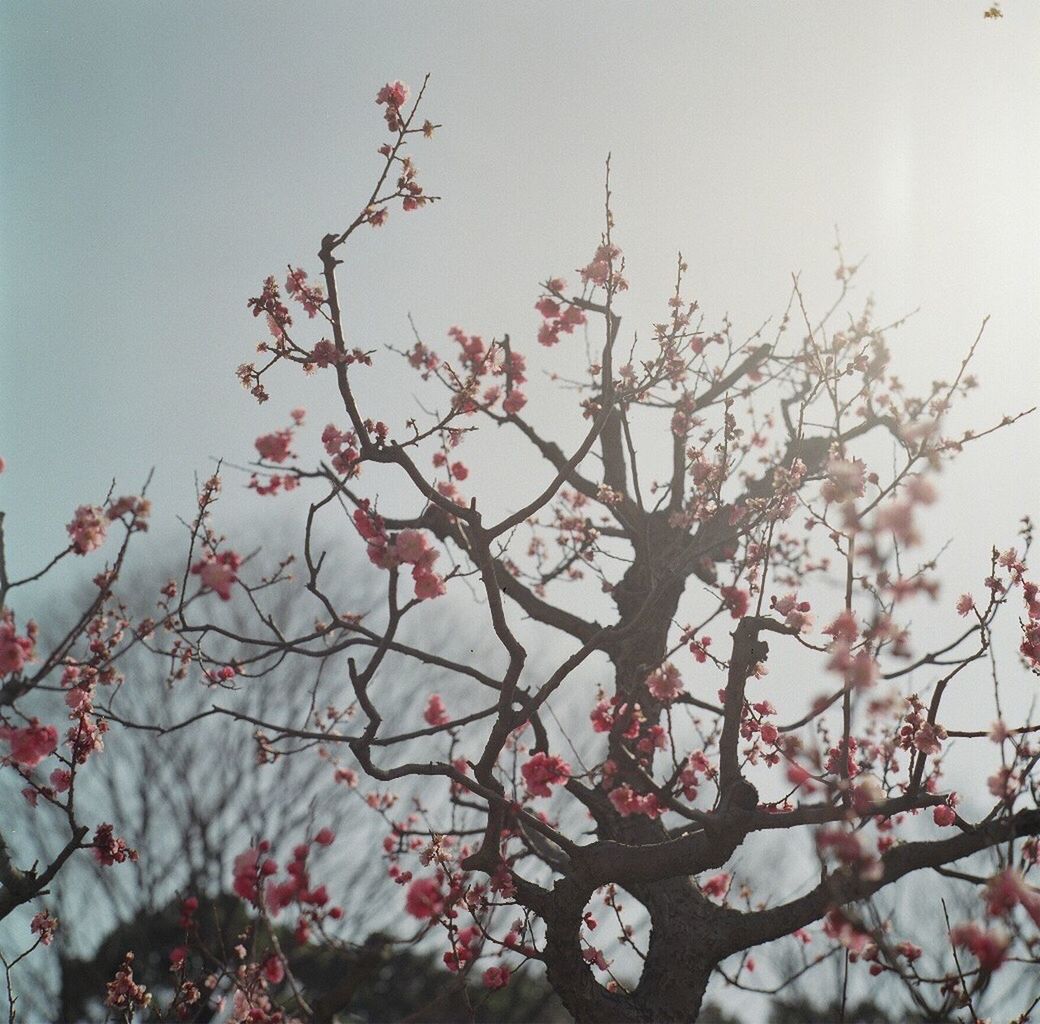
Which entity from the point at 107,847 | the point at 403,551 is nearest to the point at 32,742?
the point at 107,847

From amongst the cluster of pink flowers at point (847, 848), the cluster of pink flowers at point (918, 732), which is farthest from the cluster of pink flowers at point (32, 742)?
the cluster of pink flowers at point (918, 732)

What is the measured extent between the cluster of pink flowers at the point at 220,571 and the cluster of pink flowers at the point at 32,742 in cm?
87

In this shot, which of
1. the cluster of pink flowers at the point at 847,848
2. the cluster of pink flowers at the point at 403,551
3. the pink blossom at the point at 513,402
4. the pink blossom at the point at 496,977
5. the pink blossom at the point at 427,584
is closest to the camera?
the cluster of pink flowers at the point at 847,848

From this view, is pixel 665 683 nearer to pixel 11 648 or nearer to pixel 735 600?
pixel 735 600

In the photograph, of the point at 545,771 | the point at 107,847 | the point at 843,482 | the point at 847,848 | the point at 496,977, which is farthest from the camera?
the point at 496,977

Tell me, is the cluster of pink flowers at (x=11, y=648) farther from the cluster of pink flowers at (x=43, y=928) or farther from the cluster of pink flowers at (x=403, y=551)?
the cluster of pink flowers at (x=43, y=928)

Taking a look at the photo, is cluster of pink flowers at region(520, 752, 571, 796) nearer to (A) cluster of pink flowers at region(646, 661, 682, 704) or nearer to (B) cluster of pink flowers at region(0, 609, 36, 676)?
(A) cluster of pink flowers at region(646, 661, 682, 704)

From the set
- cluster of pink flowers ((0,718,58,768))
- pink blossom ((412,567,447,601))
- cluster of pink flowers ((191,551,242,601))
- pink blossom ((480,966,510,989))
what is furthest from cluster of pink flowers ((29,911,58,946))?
pink blossom ((412,567,447,601))

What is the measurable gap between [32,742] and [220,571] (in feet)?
3.43

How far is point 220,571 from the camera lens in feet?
10.3

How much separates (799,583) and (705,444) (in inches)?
86.5

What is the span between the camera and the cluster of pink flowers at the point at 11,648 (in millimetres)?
2729

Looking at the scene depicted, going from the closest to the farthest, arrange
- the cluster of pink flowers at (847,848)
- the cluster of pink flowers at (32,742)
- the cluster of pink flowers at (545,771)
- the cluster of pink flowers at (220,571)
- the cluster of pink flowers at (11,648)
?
the cluster of pink flowers at (847,848), the cluster of pink flowers at (11,648), the cluster of pink flowers at (220,571), the cluster of pink flowers at (32,742), the cluster of pink flowers at (545,771)

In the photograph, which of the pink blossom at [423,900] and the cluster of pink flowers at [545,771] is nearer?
the pink blossom at [423,900]
